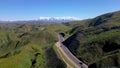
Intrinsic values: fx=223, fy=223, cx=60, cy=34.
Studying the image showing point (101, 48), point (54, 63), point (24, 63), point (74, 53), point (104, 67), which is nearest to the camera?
point (104, 67)

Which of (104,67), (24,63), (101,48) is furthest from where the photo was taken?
(101,48)

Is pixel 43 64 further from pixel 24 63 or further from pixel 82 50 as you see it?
pixel 82 50

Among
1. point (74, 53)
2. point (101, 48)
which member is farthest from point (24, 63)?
point (101, 48)

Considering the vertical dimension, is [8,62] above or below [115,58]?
below

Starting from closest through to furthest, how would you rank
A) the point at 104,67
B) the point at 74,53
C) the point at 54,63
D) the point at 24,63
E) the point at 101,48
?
the point at 104,67
the point at 54,63
the point at 24,63
the point at 101,48
the point at 74,53

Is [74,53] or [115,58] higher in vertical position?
[115,58]

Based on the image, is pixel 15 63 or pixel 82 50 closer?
pixel 15 63

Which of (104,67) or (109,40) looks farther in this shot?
(109,40)

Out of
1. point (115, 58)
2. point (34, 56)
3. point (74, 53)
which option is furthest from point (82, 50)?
point (115, 58)

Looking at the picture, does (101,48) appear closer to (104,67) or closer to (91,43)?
(91,43)
